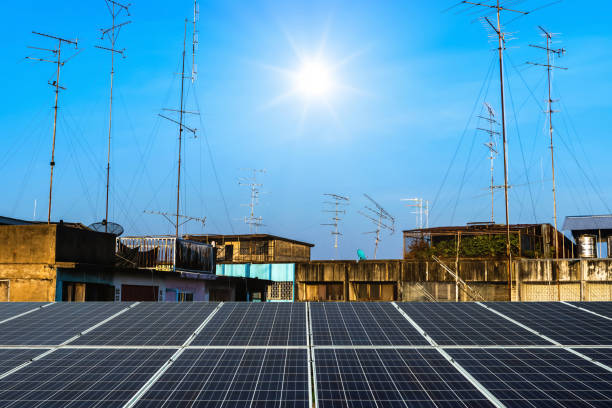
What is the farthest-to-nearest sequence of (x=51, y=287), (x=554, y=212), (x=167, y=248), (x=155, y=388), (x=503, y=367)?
(x=554, y=212) → (x=167, y=248) → (x=51, y=287) → (x=503, y=367) → (x=155, y=388)

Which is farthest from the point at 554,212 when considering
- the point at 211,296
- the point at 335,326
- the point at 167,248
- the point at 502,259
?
the point at 335,326

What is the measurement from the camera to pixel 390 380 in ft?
25.7

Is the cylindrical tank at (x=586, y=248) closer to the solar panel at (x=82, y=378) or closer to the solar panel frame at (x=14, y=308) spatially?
the solar panel frame at (x=14, y=308)

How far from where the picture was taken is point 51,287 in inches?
1039

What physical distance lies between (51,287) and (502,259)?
118ft

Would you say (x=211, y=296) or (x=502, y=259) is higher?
(x=502, y=259)

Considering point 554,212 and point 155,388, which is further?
point 554,212

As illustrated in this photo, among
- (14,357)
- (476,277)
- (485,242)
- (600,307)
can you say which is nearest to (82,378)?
(14,357)

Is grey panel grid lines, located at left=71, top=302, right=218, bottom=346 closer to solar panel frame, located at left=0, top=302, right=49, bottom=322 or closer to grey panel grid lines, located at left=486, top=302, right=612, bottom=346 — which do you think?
solar panel frame, located at left=0, top=302, right=49, bottom=322

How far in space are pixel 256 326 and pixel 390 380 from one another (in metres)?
3.65

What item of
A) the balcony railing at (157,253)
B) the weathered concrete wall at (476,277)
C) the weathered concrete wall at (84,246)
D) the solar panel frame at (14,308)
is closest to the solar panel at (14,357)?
the solar panel frame at (14,308)

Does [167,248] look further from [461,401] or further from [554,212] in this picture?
[554,212]

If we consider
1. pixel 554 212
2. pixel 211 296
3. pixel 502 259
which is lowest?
pixel 211 296

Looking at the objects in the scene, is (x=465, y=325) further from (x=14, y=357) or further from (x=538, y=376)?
(x=14, y=357)
